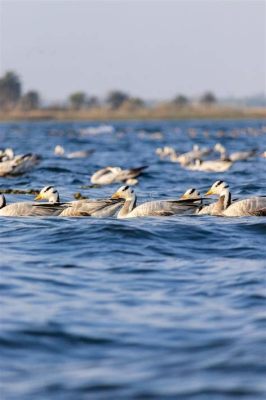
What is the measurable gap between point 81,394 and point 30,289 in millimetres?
3919

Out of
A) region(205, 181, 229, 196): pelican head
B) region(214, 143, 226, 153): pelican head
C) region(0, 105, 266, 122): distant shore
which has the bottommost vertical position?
region(0, 105, 266, 122): distant shore

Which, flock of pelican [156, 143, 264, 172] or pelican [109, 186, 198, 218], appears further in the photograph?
flock of pelican [156, 143, 264, 172]

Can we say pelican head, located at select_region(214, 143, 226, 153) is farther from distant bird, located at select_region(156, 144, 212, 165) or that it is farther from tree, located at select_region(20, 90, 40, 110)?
tree, located at select_region(20, 90, 40, 110)

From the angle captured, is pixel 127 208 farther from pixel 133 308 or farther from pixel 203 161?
pixel 203 161

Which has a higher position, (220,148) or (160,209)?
(160,209)

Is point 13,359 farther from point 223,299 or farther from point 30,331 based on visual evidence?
point 223,299

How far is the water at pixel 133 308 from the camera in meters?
8.57

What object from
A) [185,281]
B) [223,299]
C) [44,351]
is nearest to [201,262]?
[185,281]

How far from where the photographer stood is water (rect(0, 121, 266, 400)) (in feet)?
28.1

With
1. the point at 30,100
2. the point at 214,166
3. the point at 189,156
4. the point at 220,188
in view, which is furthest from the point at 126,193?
the point at 30,100

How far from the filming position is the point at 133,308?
11.0 metres

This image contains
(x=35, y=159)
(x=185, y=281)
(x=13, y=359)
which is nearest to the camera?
(x=13, y=359)

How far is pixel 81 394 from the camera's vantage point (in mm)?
8242

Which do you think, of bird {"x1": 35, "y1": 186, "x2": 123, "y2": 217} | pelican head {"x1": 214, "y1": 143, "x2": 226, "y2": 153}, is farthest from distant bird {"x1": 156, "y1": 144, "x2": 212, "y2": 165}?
bird {"x1": 35, "y1": 186, "x2": 123, "y2": 217}
